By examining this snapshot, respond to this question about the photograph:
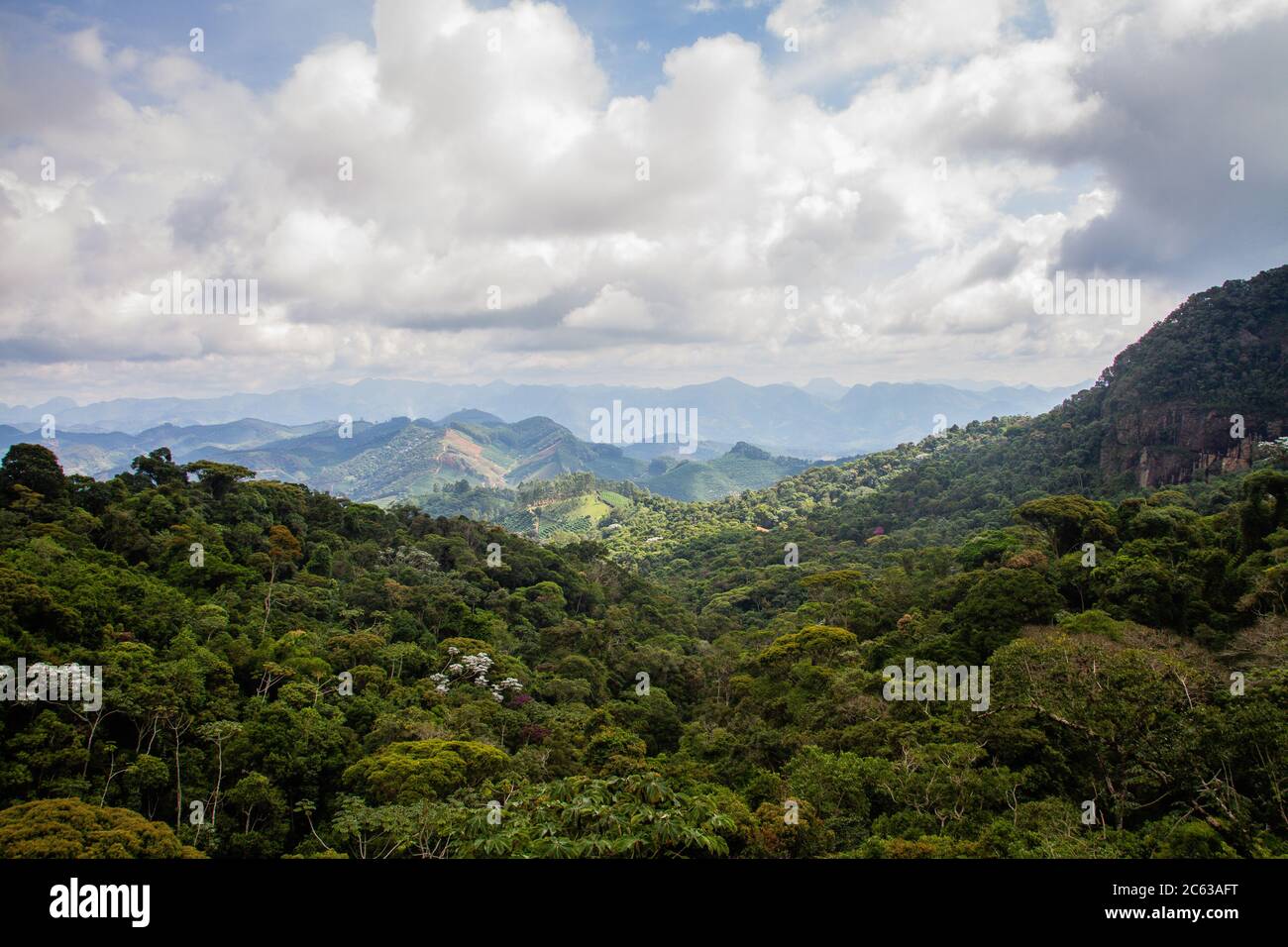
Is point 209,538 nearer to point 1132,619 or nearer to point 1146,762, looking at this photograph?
point 1146,762

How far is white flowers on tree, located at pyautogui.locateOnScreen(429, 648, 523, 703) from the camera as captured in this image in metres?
22.3

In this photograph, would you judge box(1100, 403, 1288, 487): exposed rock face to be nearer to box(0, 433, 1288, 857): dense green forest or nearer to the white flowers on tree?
box(0, 433, 1288, 857): dense green forest

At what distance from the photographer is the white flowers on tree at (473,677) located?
73.0 feet

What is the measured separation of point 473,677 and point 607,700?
212 inches

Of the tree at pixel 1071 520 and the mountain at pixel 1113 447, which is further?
the mountain at pixel 1113 447

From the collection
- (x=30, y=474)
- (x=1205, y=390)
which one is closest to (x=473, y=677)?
(x=30, y=474)

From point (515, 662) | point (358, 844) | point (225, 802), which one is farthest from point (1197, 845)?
point (515, 662)

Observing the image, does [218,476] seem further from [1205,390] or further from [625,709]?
[1205,390]

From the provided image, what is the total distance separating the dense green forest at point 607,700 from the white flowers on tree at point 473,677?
4.3 inches

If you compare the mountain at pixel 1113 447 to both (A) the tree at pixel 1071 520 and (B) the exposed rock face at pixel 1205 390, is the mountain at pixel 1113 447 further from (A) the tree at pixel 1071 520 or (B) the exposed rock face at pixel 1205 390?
(A) the tree at pixel 1071 520

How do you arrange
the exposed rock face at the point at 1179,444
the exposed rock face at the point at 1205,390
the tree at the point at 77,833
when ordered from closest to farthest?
the tree at the point at 77,833 → the exposed rock face at the point at 1179,444 → the exposed rock face at the point at 1205,390

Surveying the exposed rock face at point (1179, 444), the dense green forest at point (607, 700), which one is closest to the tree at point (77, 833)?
the dense green forest at point (607, 700)

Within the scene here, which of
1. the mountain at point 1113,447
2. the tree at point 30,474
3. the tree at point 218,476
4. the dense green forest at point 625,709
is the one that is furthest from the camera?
the mountain at point 1113,447
